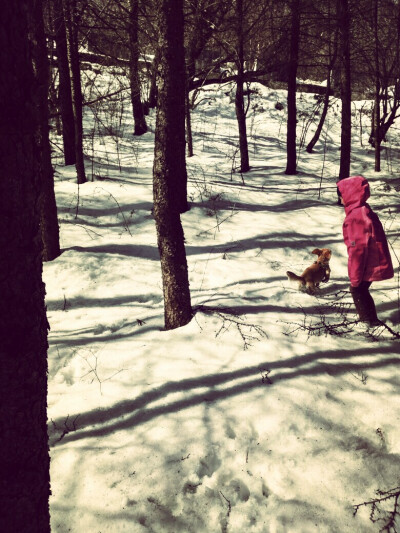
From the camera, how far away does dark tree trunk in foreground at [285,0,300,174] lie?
10570 mm

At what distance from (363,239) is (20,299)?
3.61 metres

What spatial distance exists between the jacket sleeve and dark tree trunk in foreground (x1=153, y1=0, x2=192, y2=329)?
1863 mm

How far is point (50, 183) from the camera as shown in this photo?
5902 millimetres

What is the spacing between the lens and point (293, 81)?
1122 cm

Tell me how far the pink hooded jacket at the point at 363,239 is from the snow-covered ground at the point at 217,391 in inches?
25.1

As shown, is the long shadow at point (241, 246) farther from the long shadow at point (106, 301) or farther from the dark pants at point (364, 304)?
the dark pants at point (364, 304)

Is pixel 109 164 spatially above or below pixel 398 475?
above

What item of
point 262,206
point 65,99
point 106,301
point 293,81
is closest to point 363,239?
point 106,301

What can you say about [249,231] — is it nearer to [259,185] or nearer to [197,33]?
[259,185]

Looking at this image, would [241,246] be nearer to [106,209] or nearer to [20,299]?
[106,209]

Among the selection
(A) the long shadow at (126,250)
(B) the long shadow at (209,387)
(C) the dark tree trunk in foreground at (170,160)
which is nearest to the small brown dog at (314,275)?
(B) the long shadow at (209,387)

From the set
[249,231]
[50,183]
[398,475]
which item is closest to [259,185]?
[249,231]

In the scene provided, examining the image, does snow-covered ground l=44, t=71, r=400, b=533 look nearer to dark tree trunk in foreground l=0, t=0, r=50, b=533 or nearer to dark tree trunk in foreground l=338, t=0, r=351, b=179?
dark tree trunk in foreground l=0, t=0, r=50, b=533

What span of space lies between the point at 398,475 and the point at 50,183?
5.73 metres
